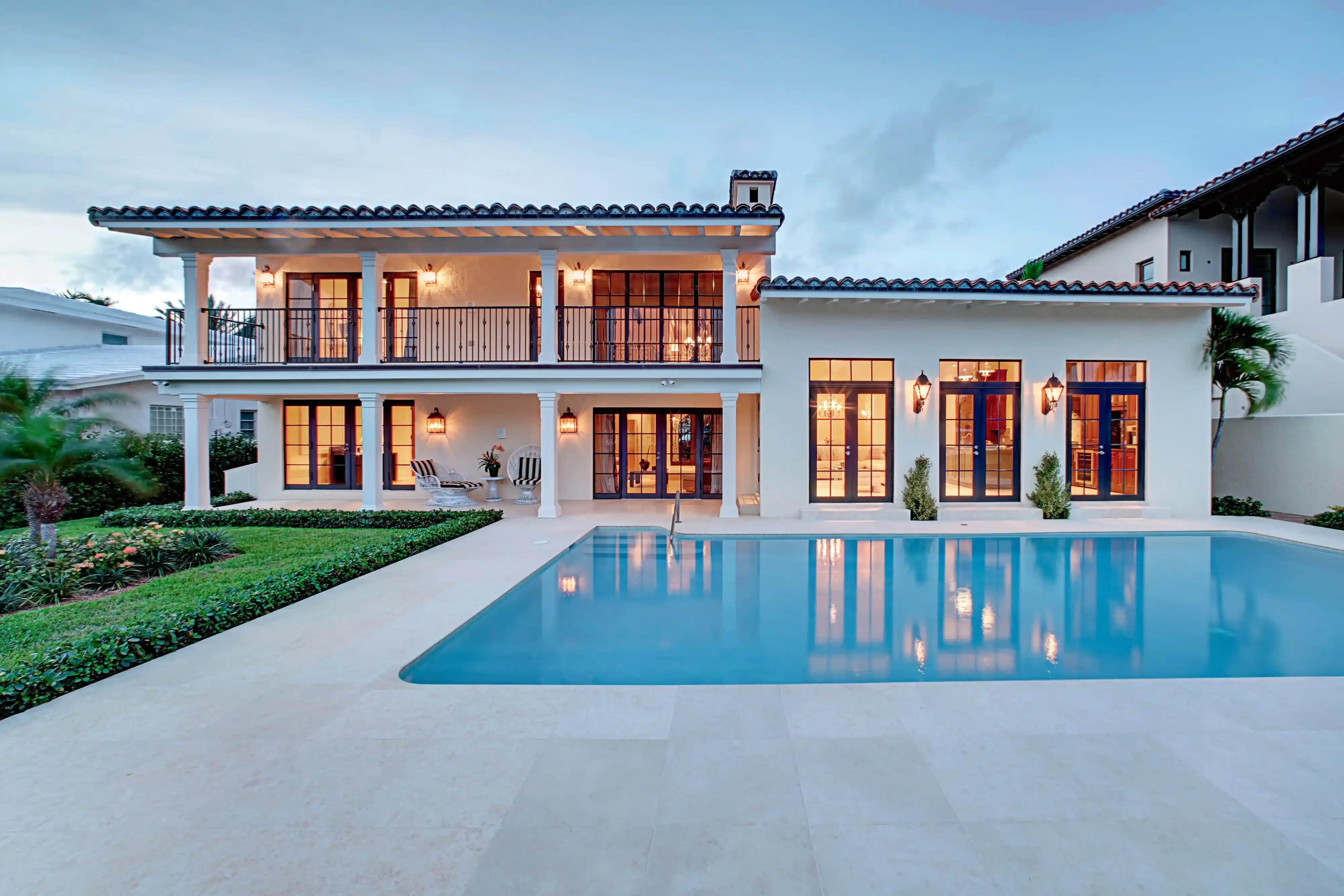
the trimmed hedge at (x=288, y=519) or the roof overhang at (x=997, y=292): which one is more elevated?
the roof overhang at (x=997, y=292)

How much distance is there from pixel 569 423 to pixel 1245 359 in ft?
42.1

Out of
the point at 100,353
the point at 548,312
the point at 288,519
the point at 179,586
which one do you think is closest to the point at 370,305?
the point at 548,312

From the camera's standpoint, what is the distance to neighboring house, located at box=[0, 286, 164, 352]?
16000mm

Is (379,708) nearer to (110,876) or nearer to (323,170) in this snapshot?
(110,876)

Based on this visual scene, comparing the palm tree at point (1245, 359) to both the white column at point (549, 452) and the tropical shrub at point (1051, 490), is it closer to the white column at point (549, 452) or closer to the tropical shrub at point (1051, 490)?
the tropical shrub at point (1051, 490)

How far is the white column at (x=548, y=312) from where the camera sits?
35.1 ft

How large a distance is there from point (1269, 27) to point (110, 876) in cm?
2430

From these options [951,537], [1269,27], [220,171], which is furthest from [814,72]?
[220,171]

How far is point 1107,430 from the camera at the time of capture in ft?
37.0

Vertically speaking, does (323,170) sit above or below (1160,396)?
above

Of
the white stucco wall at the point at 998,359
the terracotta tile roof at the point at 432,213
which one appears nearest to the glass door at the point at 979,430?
the white stucco wall at the point at 998,359

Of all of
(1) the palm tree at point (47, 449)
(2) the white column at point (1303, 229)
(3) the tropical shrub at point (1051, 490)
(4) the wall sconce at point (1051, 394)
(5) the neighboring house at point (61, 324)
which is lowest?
(3) the tropical shrub at point (1051, 490)

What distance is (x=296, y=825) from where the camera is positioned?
234 centimetres

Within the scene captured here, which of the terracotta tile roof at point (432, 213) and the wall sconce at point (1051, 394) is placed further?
the wall sconce at point (1051, 394)
